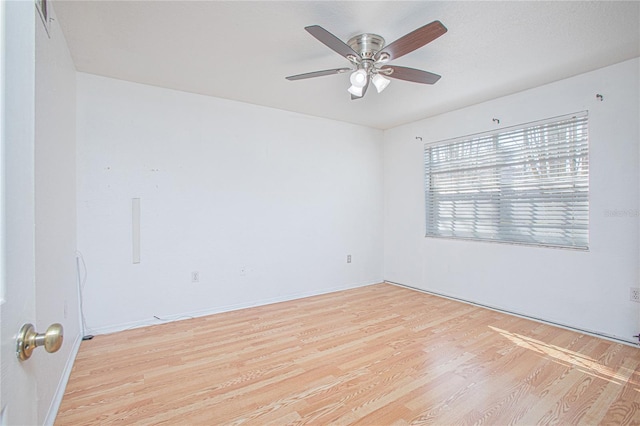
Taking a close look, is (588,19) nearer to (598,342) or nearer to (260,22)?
(260,22)

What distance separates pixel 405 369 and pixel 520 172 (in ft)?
8.45

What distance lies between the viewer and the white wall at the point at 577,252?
9.07ft

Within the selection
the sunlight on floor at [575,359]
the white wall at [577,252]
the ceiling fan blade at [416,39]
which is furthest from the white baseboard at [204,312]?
the ceiling fan blade at [416,39]

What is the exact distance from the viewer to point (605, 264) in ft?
9.47

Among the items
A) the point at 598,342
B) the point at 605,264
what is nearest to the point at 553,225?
the point at 605,264

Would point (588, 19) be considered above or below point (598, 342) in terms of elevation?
above

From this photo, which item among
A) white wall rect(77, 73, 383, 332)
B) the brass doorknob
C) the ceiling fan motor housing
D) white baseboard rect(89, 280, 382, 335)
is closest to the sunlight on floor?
white baseboard rect(89, 280, 382, 335)

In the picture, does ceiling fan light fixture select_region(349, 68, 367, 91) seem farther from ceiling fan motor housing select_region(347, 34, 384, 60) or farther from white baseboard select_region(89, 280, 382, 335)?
white baseboard select_region(89, 280, 382, 335)

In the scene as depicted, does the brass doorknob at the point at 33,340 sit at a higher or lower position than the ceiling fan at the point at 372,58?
lower

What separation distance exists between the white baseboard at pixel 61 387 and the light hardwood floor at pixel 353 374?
0.04 metres

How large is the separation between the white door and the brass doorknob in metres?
0.02

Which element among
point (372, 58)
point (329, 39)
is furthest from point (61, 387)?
point (372, 58)

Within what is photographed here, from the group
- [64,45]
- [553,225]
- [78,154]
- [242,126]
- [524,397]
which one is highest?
[64,45]

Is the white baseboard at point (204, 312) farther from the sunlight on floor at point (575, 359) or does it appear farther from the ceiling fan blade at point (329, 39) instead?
the ceiling fan blade at point (329, 39)
